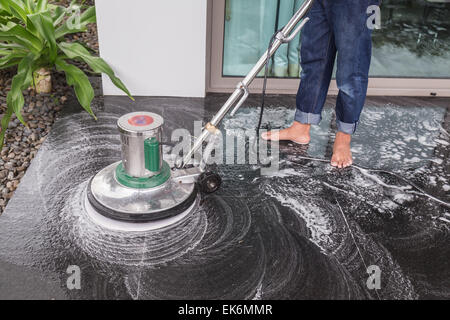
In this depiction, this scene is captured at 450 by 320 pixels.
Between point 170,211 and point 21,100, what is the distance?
3.01 ft

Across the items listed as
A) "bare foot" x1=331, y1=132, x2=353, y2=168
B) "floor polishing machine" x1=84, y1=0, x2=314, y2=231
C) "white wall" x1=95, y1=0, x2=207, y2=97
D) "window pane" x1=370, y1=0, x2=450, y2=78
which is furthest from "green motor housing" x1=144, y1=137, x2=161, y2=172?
"window pane" x1=370, y1=0, x2=450, y2=78

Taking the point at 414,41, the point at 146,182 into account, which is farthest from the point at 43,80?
the point at 414,41

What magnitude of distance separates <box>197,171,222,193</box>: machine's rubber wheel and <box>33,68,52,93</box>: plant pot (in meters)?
1.22

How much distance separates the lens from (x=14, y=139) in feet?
7.10

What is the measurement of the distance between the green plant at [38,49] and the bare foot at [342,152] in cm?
97

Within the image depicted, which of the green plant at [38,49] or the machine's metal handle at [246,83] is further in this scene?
the green plant at [38,49]

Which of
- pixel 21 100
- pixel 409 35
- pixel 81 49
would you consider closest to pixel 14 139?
pixel 21 100

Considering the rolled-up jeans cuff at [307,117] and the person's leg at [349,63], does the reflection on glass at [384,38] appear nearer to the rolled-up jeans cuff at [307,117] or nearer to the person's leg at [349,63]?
the rolled-up jeans cuff at [307,117]

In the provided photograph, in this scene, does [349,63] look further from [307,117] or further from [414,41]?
[414,41]

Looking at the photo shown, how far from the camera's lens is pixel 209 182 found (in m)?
1.69

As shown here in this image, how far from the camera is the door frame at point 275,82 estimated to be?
99.8 inches

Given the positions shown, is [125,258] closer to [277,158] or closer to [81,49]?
[277,158]

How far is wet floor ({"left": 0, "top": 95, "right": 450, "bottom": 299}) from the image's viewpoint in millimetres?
1378

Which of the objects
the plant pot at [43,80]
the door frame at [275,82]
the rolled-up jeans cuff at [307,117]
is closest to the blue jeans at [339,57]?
the rolled-up jeans cuff at [307,117]
